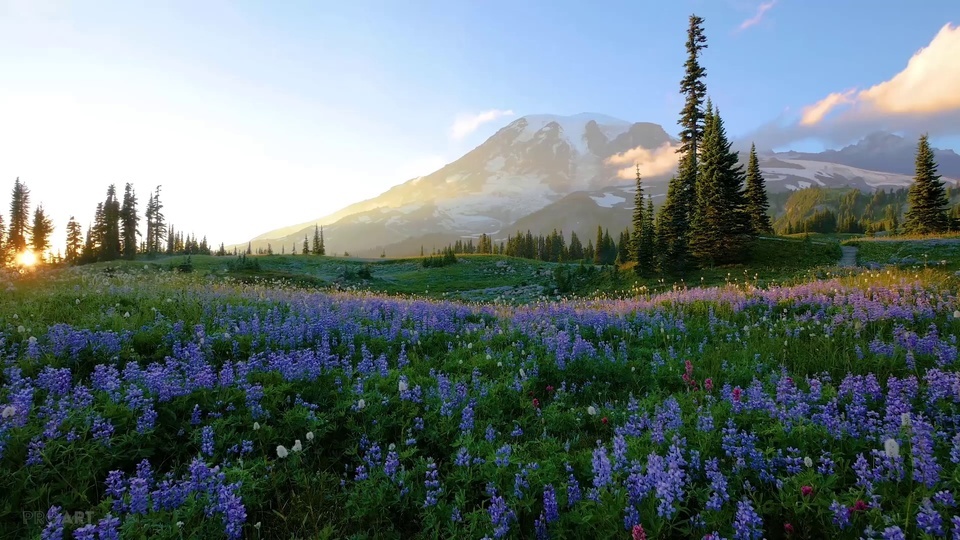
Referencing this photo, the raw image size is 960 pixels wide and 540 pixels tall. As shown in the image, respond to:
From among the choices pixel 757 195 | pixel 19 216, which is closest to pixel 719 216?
pixel 757 195

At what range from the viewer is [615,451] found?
379 centimetres

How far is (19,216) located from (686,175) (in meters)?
108

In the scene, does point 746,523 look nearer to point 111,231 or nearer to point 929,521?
point 929,521

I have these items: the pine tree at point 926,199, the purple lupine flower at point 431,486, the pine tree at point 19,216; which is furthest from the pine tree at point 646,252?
the pine tree at point 19,216

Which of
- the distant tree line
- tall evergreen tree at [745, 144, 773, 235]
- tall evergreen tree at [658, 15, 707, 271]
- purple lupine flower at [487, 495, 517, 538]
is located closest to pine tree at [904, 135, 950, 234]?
tall evergreen tree at [745, 144, 773, 235]

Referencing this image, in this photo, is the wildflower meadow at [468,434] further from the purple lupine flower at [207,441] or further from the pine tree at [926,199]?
the pine tree at [926,199]

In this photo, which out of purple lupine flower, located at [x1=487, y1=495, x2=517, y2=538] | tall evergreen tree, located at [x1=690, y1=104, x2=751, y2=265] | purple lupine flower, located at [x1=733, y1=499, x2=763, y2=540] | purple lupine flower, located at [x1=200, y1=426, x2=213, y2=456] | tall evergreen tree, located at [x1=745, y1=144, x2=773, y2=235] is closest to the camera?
purple lupine flower, located at [x1=733, y1=499, x2=763, y2=540]

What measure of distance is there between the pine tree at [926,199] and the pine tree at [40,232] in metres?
130

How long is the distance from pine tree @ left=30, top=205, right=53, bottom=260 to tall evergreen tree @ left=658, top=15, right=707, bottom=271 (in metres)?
106

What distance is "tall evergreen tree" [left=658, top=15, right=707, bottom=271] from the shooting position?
28.2m

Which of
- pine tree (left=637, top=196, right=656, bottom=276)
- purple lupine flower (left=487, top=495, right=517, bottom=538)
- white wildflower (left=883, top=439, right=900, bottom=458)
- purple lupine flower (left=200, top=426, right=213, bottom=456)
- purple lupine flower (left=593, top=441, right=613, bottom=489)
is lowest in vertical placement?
purple lupine flower (left=487, top=495, right=517, bottom=538)

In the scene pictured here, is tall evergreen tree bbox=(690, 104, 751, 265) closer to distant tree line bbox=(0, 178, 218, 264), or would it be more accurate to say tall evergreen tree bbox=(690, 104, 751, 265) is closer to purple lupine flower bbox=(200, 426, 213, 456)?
purple lupine flower bbox=(200, 426, 213, 456)

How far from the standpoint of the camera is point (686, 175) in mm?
35688

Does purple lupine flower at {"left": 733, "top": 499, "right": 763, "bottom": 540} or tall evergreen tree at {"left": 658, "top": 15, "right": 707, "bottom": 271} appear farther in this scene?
tall evergreen tree at {"left": 658, "top": 15, "right": 707, "bottom": 271}
